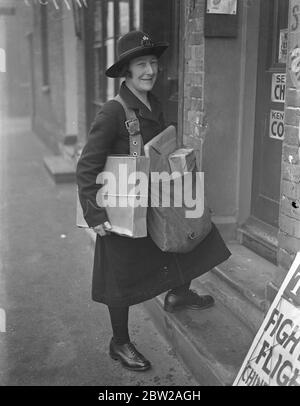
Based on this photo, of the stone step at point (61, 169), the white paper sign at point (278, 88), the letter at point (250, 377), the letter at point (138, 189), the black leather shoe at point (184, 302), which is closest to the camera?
the letter at point (250, 377)

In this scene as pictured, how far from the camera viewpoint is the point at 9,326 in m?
3.81

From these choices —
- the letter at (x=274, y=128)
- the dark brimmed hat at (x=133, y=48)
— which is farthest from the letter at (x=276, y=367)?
the letter at (x=274, y=128)

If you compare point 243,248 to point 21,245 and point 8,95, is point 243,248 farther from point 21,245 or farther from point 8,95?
point 8,95

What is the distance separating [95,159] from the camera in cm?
284

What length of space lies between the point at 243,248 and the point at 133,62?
1.78 meters

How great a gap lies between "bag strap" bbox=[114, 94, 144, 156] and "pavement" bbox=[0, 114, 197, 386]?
4.21ft

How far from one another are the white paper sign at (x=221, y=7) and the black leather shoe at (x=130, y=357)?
2.28m

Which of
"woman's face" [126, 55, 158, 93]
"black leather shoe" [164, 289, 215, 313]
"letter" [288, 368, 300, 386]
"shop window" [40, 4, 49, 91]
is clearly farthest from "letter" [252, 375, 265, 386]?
"shop window" [40, 4, 49, 91]

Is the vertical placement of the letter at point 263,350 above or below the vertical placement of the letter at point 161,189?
below

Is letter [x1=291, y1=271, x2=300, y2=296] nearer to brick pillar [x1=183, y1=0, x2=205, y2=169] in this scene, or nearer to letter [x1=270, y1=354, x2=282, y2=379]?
letter [x1=270, y1=354, x2=282, y2=379]

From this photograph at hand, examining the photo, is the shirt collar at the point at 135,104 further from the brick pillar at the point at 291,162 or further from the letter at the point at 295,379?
the letter at the point at 295,379

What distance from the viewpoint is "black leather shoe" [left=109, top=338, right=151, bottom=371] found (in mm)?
3162

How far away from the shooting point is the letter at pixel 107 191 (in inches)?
112

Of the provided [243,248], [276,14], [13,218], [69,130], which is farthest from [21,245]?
[69,130]
